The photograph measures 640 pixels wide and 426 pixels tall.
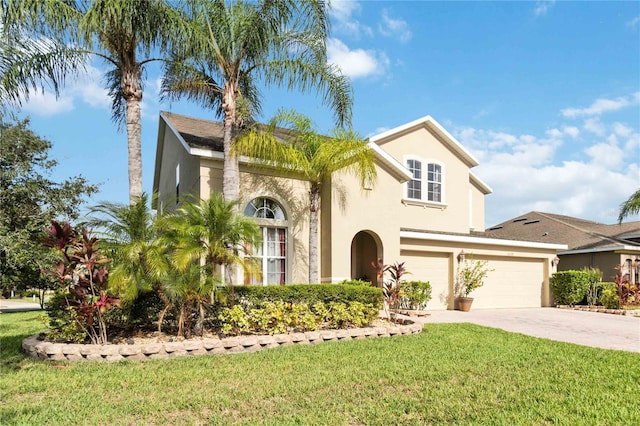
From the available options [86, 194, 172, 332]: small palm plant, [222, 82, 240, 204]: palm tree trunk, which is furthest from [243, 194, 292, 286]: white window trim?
[86, 194, 172, 332]: small palm plant

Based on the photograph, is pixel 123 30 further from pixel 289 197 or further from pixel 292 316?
pixel 292 316

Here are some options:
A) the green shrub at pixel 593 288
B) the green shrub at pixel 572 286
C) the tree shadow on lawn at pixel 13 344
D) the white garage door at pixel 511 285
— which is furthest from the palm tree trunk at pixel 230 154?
the green shrub at pixel 593 288

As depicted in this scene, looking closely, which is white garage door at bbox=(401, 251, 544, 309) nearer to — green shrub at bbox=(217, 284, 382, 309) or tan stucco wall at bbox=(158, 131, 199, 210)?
green shrub at bbox=(217, 284, 382, 309)

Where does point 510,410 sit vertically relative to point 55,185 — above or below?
below

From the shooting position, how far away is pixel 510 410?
5520 mm

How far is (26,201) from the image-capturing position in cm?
2159

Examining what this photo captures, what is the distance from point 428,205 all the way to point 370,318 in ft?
32.5

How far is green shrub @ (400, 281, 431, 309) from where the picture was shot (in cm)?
1628

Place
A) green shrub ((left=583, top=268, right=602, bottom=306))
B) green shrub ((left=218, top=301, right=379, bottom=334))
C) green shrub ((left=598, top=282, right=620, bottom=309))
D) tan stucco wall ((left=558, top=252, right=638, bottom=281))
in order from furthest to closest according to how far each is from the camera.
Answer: tan stucco wall ((left=558, top=252, right=638, bottom=281)), green shrub ((left=583, top=268, right=602, bottom=306)), green shrub ((left=598, top=282, right=620, bottom=309)), green shrub ((left=218, top=301, right=379, bottom=334))

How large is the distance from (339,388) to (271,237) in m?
8.10

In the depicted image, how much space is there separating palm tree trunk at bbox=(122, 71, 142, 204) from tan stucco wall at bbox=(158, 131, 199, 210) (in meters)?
1.13

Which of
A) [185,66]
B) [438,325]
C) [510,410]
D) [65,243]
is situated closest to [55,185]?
[185,66]

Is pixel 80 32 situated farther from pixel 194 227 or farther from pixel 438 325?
pixel 438 325

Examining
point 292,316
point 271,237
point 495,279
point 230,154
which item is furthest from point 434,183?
point 292,316
